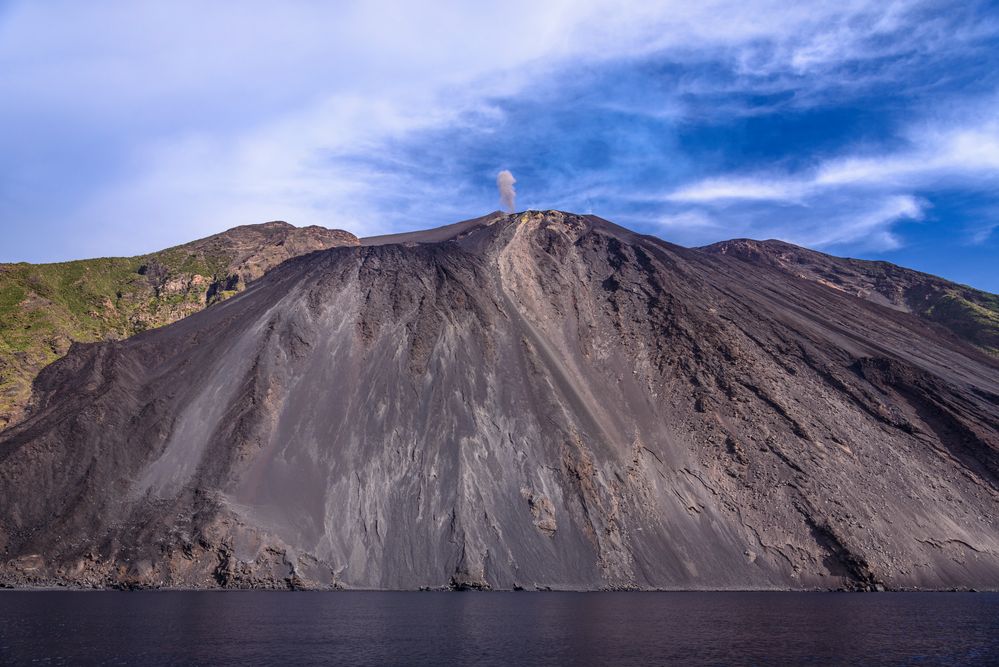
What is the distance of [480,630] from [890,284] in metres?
137

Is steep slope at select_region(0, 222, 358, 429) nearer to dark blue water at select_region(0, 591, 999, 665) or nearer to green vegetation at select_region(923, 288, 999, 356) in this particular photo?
dark blue water at select_region(0, 591, 999, 665)

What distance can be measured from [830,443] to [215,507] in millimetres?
57083

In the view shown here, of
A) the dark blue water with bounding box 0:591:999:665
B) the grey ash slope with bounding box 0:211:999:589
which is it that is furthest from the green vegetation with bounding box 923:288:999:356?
the dark blue water with bounding box 0:591:999:665

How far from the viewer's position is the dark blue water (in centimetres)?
2872

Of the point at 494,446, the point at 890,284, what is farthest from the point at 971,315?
the point at 494,446

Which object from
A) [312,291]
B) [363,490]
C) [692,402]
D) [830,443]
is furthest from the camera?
[312,291]

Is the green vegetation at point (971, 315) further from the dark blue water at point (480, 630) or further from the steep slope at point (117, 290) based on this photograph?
the steep slope at point (117, 290)

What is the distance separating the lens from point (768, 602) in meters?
50.7

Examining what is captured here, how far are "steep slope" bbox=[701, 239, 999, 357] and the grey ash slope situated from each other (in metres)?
43.9

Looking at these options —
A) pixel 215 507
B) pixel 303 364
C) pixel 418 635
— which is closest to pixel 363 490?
pixel 215 507

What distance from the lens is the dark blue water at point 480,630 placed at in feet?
94.2

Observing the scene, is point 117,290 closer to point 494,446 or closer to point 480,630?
point 494,446

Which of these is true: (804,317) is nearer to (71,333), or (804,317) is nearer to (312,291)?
(312,291)

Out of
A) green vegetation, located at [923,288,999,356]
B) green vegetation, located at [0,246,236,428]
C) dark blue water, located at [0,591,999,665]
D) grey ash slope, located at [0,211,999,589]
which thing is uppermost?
green vegetation, located at [923,288,999,356]
